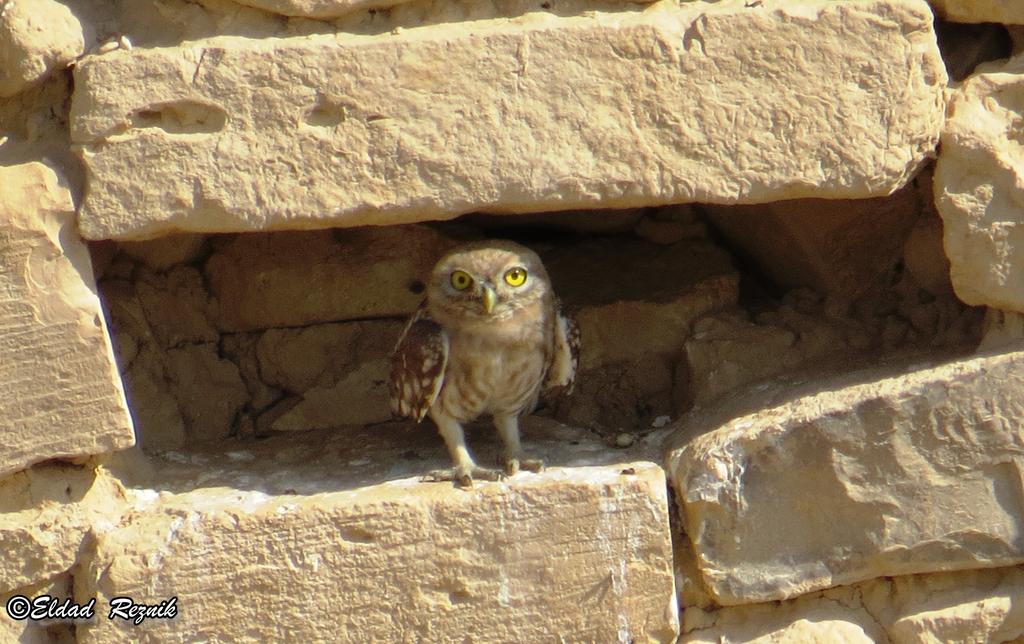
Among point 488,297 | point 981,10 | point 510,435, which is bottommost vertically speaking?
point 510,435

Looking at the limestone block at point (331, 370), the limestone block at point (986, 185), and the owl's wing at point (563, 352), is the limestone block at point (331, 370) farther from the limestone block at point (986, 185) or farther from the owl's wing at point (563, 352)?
the limestone block at point (986, 185)

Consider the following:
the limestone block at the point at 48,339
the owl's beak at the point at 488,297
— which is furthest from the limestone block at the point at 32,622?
Answer: the owl's beak at the point at 488,297

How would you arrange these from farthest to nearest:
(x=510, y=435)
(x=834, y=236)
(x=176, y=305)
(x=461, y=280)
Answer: (x=176, y=305), (x=834, y=236), (x=510, y=435), (x=461, y=280)

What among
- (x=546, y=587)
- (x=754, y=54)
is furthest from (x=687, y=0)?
(x=546, y=587)

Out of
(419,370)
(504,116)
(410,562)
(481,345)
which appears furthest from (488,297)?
(410,562)

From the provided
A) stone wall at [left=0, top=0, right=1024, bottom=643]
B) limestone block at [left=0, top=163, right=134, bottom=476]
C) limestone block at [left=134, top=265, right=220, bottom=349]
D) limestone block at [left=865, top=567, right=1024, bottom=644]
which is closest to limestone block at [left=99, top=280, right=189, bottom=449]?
limestone block at [left=134, top=265, right=220, bottom=349]

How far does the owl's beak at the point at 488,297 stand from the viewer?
164 inches

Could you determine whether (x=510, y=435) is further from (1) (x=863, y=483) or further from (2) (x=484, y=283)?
(1) (x=863, y=483)

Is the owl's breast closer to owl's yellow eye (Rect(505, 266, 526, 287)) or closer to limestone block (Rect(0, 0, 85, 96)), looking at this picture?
owl's yellow eye (Rect(505, 266, 526, 287))

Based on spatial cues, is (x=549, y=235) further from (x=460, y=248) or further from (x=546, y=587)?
(x=546, y=587)

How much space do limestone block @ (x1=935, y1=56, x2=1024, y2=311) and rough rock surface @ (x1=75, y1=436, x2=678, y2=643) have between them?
3.49 feet

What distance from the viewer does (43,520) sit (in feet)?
12.2

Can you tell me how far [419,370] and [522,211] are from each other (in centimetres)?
69

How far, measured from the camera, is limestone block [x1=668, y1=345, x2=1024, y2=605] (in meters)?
3.78
